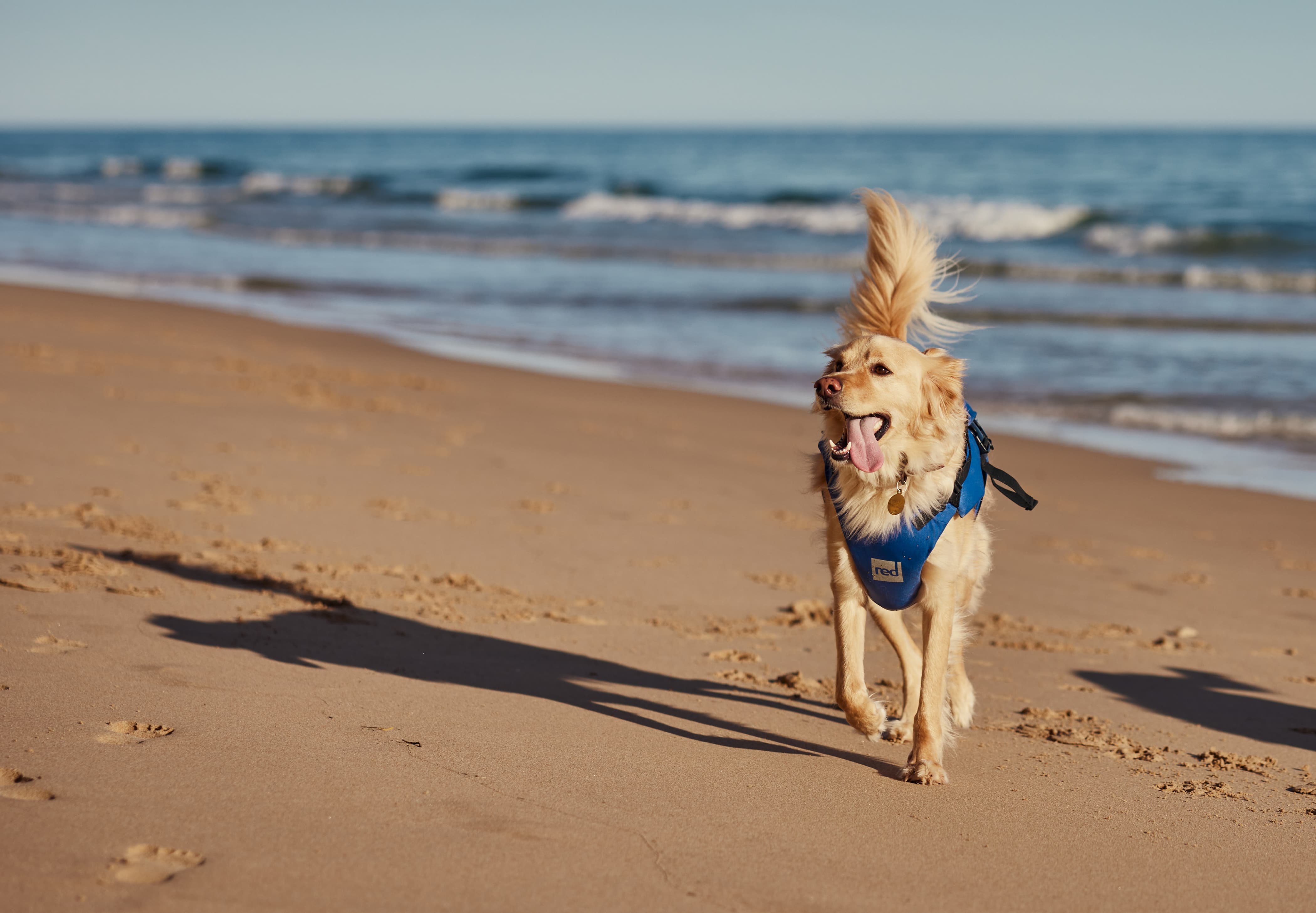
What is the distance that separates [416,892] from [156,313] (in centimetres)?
1262

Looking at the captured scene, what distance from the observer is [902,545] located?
139 inches

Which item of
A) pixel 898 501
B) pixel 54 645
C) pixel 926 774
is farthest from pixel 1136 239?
pixel 54 645

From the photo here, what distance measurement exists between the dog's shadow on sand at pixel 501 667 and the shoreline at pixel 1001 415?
18.5 ft

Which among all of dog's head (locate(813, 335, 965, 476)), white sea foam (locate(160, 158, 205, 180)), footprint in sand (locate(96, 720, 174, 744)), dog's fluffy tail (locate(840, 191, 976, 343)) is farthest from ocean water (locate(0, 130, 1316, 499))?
footprint in sand (locate(96, 720, 174, 744))

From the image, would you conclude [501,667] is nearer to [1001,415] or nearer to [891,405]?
[891,405]

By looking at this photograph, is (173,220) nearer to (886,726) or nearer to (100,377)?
(100,377)

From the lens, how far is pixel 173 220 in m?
30.9

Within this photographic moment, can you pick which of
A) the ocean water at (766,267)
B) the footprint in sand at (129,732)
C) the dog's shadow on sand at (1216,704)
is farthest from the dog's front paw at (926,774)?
the footprint in sand at (129,732)

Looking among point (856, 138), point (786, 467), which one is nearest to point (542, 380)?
point (786, 467)

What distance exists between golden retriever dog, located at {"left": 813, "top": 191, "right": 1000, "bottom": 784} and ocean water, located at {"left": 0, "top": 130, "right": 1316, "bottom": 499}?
2.57 feet

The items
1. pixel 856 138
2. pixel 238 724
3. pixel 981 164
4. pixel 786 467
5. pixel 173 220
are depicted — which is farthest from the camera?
pixel 856 138

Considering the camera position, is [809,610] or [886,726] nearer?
[886,726]

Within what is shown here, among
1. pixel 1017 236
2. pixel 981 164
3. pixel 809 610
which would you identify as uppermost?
pixel 981 164

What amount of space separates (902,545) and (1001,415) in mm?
7596
